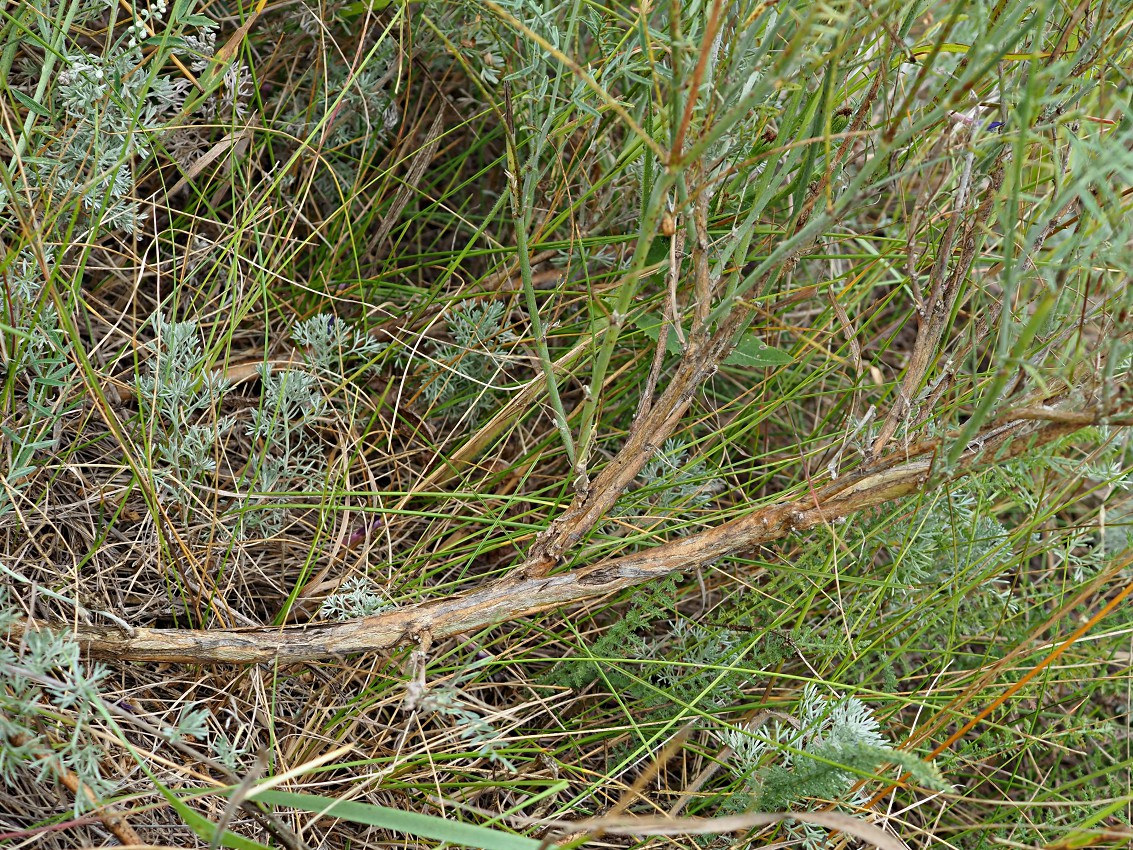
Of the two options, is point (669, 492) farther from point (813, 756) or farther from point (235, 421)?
point (235, 421)

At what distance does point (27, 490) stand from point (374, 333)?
0.69 metres

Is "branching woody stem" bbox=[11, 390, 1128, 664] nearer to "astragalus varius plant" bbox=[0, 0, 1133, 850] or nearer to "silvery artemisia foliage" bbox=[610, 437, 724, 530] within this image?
"astragalus varius plant" bbox=[0, 0, 1133, 850]

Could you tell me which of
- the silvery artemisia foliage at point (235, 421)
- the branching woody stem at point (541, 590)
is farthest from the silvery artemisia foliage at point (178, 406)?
the branching woody stem at point (541, 590)

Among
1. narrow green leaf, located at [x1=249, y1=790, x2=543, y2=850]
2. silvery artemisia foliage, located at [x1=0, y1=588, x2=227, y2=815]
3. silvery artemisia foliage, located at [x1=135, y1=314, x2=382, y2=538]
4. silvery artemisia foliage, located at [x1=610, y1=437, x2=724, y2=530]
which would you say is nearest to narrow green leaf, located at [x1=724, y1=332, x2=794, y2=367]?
silvery artemisia foliage, located at [x1=610, y1=437, x2=724, y2=530]

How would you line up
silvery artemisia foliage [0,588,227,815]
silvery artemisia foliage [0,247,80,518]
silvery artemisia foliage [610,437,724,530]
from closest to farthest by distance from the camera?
1. silvery artemisia foliage [0,588,227,815]
2. silvery artemisia foliage [0,247,80,518]
3. silvery artemisia foliage [610,437,724,530]

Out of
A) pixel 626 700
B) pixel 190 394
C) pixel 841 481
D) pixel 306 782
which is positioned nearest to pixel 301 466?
pixel 190 394

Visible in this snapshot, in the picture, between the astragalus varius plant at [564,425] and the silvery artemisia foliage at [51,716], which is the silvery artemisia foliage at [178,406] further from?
the silvery artemisia foliage at [51,716]

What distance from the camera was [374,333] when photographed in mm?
1876

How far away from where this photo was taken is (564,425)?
1.32 metres

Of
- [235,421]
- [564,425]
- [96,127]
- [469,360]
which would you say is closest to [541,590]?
[564,425]

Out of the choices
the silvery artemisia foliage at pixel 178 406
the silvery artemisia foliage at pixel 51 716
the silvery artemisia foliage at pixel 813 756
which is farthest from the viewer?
the silvery artemisia foliage at pixel 178 406

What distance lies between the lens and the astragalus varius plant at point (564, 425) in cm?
127

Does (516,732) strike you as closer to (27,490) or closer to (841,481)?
(841,481)

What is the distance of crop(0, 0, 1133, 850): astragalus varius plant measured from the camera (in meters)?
1.27
